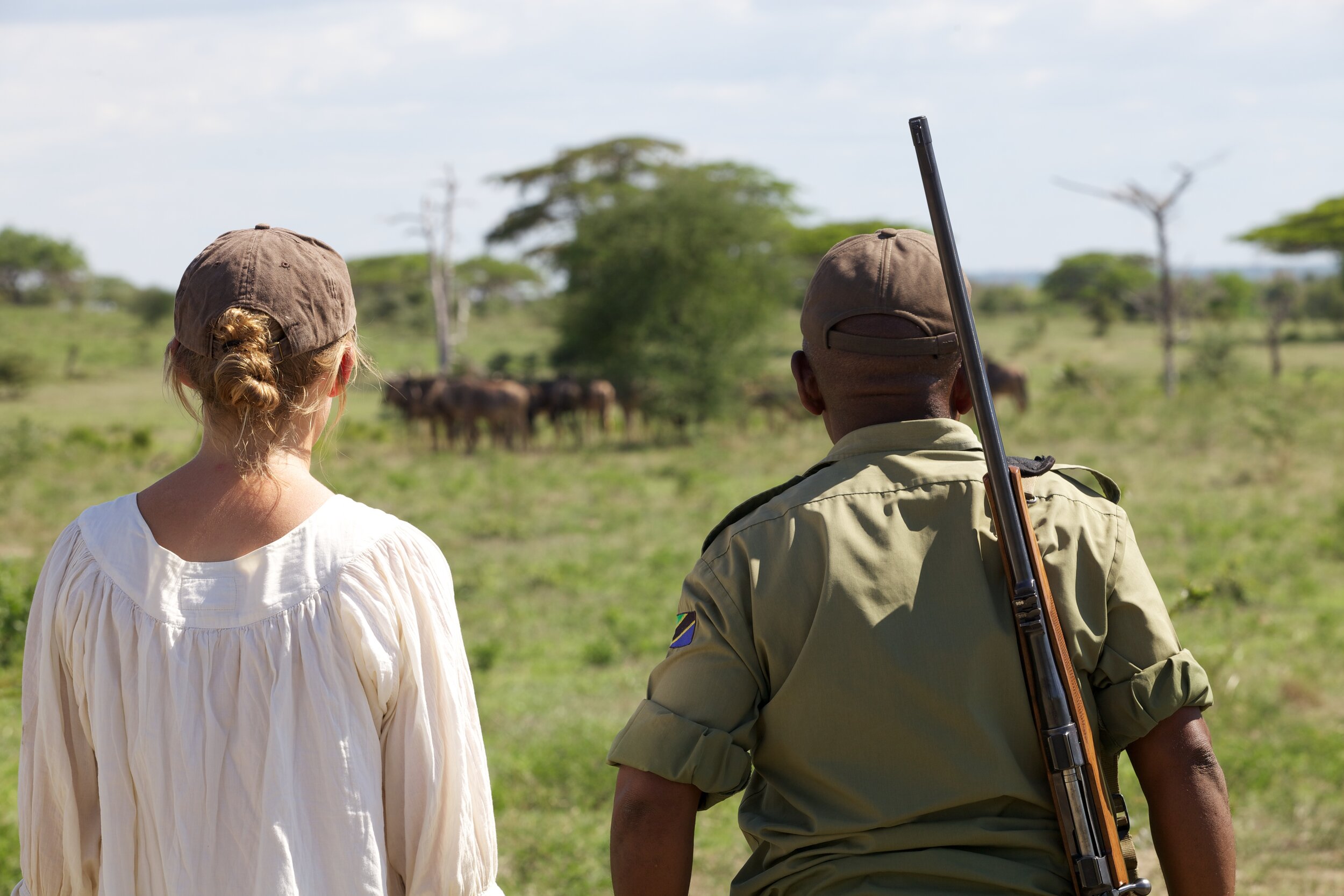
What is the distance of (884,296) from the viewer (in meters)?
1.68

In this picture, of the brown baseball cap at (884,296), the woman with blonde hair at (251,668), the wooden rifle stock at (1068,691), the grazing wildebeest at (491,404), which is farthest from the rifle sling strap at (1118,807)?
the grazing wildebeest at (491,404)

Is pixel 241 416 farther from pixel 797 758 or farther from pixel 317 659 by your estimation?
pixel 797 758

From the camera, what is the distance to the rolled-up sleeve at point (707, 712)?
1.57 m

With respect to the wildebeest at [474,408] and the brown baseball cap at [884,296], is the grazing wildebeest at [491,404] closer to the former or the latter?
the wildebeest at [474,408]

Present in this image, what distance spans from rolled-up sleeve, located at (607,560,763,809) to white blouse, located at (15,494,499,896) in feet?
1.03

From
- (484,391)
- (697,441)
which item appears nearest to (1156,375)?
(697,441)

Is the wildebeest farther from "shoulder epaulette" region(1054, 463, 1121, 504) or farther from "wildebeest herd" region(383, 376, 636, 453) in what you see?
"shoulder epaulette" region(1054, 463, 1121, 504)

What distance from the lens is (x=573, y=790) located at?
15.9 ft

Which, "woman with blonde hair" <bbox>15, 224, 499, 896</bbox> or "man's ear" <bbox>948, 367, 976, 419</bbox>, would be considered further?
"man's ear" <bbox>948, 367, 976, 419</bbox>

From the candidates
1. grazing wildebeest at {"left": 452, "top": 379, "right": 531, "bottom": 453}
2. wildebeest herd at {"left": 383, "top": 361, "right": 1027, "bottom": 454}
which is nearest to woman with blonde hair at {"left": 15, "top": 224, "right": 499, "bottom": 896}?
wildebeest herd at {"left": 383, "top": 361, "right": 1027, "bottom": 454}

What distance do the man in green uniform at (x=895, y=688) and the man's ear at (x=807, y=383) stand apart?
104mm

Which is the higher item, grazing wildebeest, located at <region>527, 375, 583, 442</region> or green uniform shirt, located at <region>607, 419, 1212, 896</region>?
green uniform shirt, located at <region>607, 419, 1212, 896</region>

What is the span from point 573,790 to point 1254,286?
63.3 meters

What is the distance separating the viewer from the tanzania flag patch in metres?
1.62
